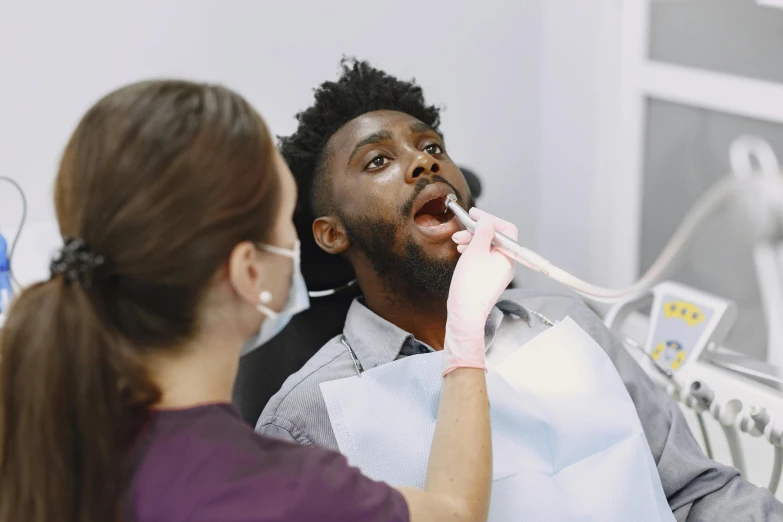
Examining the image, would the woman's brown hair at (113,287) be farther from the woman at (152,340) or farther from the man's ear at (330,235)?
the man's ear at (330,235)

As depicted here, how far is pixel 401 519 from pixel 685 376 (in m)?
1.02

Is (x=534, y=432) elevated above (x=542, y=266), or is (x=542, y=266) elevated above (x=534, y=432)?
(x=542, y=266)

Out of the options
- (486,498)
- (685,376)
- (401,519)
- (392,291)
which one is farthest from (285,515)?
(685,376)

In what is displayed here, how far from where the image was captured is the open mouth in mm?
1474

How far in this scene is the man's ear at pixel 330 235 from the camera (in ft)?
5.00

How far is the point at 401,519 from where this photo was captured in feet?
3.00

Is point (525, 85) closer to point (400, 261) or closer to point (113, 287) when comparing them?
point (400, 261)

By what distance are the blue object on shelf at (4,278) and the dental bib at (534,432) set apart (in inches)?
28.0

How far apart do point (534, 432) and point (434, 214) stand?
416 mm

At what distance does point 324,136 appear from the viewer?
160 centimetres

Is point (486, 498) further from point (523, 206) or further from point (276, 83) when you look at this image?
point (523, 206)

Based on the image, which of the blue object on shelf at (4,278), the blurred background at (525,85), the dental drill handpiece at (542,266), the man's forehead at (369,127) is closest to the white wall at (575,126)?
the blurred background at (525,85)

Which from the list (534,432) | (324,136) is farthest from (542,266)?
(324,136)

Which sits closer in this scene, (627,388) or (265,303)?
(265,303)
